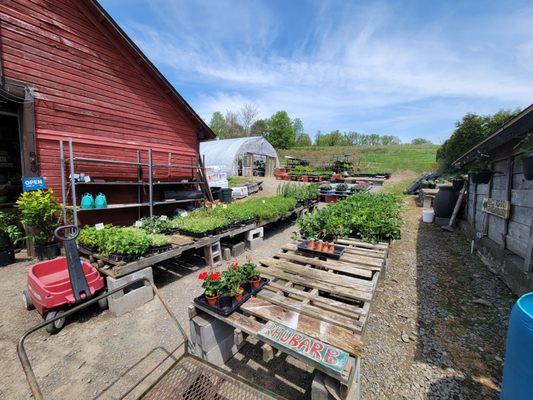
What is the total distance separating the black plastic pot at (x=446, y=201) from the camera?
28.7 ft

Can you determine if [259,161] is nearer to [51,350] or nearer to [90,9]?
[90,9]

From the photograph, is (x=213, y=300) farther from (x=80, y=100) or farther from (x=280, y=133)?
(x=280, y=133)

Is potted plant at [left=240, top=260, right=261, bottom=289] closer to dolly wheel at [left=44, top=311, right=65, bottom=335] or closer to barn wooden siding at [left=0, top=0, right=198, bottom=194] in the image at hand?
dolly wheel at [left=44, top=311, right=65, bottom=335]

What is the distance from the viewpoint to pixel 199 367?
6.88ft

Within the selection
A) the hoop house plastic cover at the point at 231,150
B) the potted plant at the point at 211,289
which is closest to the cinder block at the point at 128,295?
the potted plant at the point at 211,289

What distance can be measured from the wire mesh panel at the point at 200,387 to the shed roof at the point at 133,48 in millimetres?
8563

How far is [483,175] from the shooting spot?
578cm

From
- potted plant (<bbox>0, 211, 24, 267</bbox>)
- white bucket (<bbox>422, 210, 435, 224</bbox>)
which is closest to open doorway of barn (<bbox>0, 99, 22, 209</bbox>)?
potted plant (<bbox>0, 211, 24, 267</bbox>)

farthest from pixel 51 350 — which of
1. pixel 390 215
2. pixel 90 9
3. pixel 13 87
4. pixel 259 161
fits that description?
Result: pixel 259 161

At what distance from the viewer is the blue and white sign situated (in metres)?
5.38

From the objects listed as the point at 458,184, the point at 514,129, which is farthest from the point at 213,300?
the point at 458,184

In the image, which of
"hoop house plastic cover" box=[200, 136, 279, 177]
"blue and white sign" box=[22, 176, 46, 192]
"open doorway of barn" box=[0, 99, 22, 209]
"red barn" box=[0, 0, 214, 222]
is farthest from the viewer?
"hoop house plastic cover" box=[200, 136, 279, 177]

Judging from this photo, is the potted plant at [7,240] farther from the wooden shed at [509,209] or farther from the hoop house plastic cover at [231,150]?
the hoop house plastic cover at [231,150]

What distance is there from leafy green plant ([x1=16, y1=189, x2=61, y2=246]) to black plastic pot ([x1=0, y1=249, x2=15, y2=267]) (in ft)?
1.54
